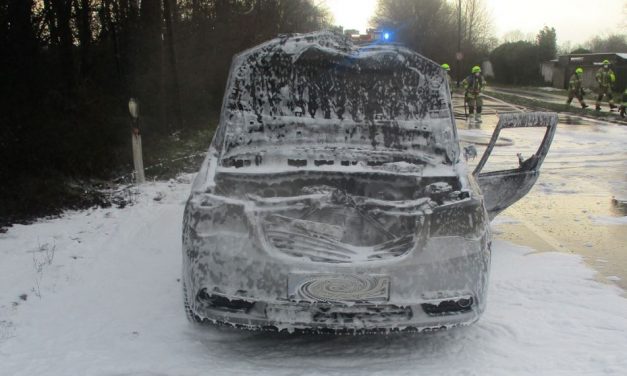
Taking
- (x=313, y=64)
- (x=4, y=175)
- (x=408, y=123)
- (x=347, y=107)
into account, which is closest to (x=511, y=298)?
(x=408, y=123)

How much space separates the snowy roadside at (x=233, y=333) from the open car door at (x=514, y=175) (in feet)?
2.81

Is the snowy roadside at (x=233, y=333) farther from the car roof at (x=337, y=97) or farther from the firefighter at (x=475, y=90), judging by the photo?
the firefighter at (x=475, y=90)

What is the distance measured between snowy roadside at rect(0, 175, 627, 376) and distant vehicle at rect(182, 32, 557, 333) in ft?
0.93

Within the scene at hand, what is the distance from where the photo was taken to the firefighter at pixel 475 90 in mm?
21375

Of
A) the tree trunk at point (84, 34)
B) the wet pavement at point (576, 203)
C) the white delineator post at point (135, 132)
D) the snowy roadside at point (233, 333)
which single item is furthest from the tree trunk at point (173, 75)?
the snowy roadside at point (233, 333)

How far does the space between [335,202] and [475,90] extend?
19253 millimetres

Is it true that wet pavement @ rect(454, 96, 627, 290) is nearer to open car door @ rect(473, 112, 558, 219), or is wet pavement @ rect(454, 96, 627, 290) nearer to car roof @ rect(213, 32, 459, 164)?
open car door @ rect(473, 112, 558, 219)

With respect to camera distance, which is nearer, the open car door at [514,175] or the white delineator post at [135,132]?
the open car door at [514,175]

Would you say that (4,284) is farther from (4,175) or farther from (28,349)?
(4,175)

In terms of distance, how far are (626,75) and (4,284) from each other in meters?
39.2

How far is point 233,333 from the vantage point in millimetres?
3811

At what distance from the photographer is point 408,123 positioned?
4.87 m

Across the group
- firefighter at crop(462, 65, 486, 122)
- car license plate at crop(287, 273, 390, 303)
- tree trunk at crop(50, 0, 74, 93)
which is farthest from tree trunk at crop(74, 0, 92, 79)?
firefighter at crop(462, 65, 486, 122)

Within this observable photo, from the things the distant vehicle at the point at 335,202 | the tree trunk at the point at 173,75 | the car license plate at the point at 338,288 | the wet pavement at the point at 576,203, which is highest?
the tree trunk at the point at 173,75
